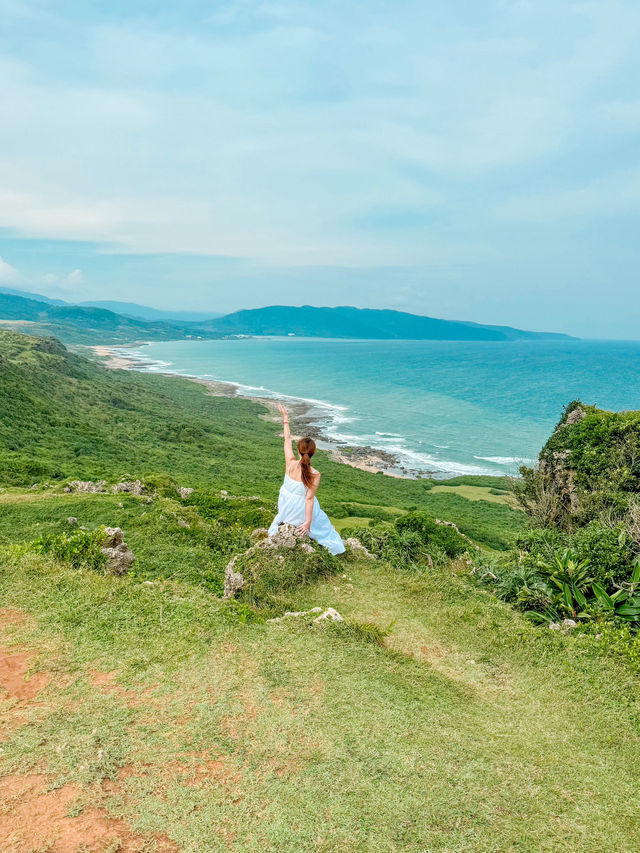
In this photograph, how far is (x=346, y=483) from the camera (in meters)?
44.6

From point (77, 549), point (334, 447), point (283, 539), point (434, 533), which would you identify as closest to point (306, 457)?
point (283, 539)

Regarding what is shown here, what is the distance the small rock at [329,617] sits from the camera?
8.37 meters

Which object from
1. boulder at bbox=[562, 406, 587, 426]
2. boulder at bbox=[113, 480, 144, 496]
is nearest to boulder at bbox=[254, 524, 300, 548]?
boulder at bbox=[113, 480, 144, 496]

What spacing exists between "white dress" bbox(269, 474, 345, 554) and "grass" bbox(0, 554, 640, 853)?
89.1 inches

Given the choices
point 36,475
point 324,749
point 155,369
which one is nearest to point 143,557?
point 324,749

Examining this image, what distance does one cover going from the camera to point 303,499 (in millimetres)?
10531

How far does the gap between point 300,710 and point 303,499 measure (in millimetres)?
4794

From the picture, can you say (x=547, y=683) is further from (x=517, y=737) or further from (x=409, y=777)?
(x=409, y=777)

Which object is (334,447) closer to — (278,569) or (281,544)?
(281,544)

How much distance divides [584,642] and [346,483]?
119 ft

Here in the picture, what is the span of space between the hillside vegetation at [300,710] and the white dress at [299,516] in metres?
0.60

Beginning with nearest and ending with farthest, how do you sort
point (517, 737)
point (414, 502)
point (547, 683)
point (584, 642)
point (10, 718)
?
point (10, 718) → point (517, 737) → point (547, 683) → point (584, 642) → point (414, 502)

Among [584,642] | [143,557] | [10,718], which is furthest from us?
[143,557]

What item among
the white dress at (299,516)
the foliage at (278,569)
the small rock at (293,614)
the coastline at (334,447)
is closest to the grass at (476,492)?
the coastline at (334,447)
